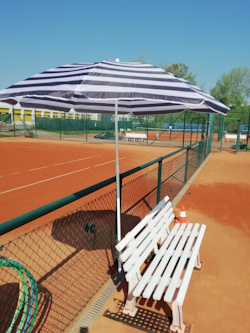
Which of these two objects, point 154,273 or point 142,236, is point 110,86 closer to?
point 142,236

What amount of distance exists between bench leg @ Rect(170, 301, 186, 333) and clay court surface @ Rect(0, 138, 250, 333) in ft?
0.65

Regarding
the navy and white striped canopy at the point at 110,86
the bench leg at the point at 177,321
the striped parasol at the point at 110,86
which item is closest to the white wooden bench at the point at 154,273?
the bench leg at the point at 177,321

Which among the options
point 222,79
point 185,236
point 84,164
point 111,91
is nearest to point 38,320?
point 185,236

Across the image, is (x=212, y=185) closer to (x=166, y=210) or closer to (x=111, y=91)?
(x=166, y=210)

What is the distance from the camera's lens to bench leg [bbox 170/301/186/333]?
2.48 metres

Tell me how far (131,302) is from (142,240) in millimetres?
694

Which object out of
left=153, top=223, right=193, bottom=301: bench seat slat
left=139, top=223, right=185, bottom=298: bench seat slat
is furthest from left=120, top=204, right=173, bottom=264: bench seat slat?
left=153, top=223, right=193, bottom=301: bench seat slat

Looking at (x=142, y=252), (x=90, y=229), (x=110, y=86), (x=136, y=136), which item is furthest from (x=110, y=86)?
(x=136, y=136)

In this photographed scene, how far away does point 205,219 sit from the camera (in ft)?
18.6

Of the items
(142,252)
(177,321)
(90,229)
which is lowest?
(177,321)

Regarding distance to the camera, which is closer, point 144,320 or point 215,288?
point 144,320

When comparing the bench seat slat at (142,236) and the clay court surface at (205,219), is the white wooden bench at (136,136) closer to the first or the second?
the clay court surface at (205,219)

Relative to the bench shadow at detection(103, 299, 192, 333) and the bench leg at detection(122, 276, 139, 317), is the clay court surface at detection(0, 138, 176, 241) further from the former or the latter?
the bench leg at detection(122, 276, 139, 317)

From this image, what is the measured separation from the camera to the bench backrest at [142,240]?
8.73ft
